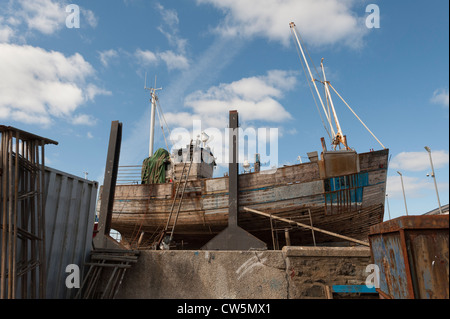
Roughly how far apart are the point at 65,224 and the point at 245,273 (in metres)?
3.47

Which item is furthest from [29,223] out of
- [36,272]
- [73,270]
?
[73,270]

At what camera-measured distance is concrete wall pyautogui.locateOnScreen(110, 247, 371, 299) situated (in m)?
4.70

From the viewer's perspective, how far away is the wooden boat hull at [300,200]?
444 inches

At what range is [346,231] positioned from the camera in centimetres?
1203

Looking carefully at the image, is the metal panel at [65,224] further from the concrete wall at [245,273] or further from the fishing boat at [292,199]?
the fishing boat at [292,199]

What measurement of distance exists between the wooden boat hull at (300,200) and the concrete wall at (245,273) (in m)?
5.68

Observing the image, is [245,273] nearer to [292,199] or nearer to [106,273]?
[106,273]

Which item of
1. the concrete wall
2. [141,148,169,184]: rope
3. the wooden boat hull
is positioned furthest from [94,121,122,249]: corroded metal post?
[141,148,169,184]: rope

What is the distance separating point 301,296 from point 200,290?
5.66 feet

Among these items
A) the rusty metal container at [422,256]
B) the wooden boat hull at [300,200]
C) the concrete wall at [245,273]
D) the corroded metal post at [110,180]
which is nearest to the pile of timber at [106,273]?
the concrete wall at [245,273]

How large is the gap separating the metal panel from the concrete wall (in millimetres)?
1091

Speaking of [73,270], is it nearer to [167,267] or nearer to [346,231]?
[167,267]

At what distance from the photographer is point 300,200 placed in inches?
452

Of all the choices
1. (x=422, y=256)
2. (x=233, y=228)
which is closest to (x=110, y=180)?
(x=233, y=228)
